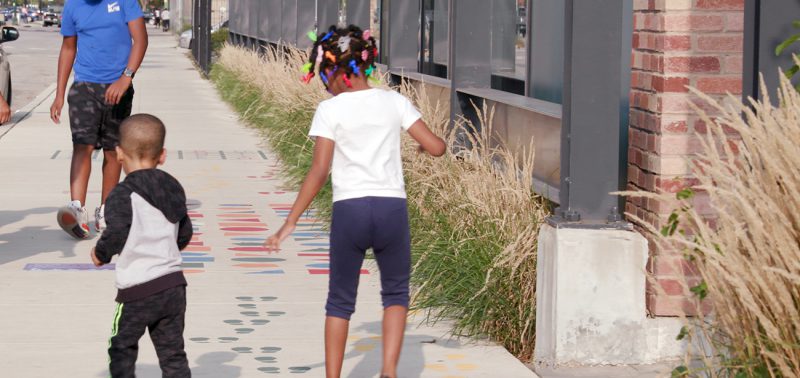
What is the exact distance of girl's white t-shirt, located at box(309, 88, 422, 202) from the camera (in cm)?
579

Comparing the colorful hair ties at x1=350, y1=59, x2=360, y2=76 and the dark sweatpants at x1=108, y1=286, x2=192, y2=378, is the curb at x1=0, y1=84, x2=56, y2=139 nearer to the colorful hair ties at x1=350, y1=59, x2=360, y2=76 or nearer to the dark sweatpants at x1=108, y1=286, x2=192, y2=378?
the colorful hair ties at x1=350, y1=59, x2=360, y2=76

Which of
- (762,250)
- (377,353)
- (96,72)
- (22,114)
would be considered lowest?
(377,353)

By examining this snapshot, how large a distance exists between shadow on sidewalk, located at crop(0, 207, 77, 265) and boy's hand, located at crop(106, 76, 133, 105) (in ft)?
3.61

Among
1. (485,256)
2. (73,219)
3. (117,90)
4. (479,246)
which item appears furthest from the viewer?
(117,90)

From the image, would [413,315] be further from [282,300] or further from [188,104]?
[188,104]

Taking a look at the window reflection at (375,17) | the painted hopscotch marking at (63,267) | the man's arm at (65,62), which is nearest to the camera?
the painted hopscotch marking at (63,267)

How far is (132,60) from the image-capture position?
10586 mm

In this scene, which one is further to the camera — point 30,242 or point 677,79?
point 30,242

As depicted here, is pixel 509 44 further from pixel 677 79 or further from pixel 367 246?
pixel 367 246

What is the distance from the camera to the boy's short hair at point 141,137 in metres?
5.47

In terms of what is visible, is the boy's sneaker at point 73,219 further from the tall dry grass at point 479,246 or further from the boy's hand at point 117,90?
the tall dry grass at point 479,246

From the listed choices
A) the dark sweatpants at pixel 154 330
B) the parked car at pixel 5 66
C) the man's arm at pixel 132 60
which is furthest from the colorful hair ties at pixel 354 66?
the parked car at pixel 5 66

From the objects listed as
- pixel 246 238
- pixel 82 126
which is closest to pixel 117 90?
pixel 82 126

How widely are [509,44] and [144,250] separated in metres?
6.17
